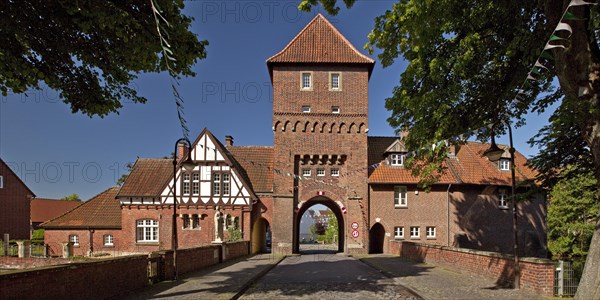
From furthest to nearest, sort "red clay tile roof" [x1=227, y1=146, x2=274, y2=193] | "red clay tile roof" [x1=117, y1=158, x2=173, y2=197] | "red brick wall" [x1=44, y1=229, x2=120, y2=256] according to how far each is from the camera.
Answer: "red brick wall" [x1=44, y1=229, x2=120, y2=256] < "red clay tile roof" [x1=227, y1=146, x2=274, y2=193] < "red clay tile roof" [x1=117, y1=158, x2=173, y2=197]

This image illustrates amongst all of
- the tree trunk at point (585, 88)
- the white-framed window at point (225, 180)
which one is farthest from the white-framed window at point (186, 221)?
the tree trunk at point (585, 88)

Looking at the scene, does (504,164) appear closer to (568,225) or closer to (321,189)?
(568,225)

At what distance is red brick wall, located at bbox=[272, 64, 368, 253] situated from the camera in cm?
3009

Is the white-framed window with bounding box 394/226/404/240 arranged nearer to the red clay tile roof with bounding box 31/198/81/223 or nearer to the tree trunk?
the tree trunk

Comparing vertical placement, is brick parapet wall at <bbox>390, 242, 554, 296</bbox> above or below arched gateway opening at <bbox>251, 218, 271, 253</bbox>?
above

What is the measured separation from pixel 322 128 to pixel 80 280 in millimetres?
22196

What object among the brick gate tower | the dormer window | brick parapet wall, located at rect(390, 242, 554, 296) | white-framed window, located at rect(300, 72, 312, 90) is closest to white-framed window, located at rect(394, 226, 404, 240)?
the brick gate tower

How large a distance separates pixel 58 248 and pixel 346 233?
21.1 m

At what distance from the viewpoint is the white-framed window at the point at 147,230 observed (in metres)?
30.9

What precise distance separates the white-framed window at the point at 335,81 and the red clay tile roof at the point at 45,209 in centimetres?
4207

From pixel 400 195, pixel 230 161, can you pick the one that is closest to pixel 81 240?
pixel 230 161

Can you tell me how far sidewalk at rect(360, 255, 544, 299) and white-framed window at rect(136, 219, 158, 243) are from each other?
1940 centimetres

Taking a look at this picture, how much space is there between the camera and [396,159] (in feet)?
104

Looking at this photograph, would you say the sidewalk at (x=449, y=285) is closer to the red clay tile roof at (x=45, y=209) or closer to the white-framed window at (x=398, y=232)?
the white-framed window at (x=398, y=232)
